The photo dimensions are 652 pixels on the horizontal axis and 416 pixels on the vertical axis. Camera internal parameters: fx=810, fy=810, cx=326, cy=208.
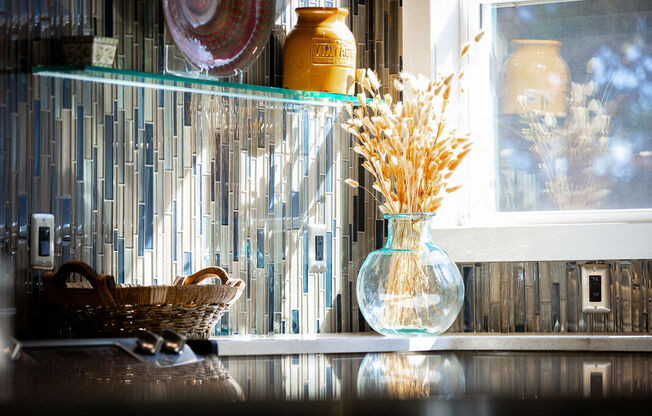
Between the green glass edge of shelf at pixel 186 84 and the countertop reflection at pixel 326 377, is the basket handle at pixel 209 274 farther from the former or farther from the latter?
the green glass edge of shelf at pixel 186 84

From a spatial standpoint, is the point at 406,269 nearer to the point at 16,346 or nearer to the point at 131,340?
the point at 131,340

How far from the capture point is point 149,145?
1.97 meters

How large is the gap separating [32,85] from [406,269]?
971 millimetres

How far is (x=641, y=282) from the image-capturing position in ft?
6.87

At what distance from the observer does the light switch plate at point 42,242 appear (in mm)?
1800

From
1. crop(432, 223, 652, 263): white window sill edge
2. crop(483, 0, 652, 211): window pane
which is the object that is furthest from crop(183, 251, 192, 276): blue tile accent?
crop(483, 0, 652, 211): window pane

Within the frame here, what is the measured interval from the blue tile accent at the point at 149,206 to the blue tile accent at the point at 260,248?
0.92ft

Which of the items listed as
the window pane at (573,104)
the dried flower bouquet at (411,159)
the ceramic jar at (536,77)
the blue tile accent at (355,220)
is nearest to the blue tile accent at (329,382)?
the dried flower bouquet at (411,159)

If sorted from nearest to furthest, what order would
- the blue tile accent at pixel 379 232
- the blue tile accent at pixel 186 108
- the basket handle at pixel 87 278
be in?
the basket handle at pixel 87 278 < the blue tile accent at pixel 186 108 < the blue tile accent at pixel 379 232

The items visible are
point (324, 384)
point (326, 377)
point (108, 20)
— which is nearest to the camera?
point (324, 384)

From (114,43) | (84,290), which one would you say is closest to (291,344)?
(84,290)

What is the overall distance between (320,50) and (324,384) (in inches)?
39.2

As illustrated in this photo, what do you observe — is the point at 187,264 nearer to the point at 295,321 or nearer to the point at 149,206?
the point at 149,206

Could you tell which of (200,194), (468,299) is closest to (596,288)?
(468,299)
